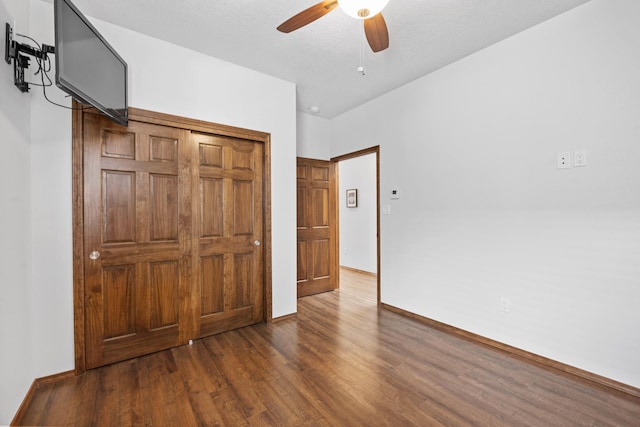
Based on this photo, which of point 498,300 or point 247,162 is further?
point 247,162

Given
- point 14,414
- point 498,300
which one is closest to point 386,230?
point 498,300

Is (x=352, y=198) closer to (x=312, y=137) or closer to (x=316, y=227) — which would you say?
(x=316, y=227)

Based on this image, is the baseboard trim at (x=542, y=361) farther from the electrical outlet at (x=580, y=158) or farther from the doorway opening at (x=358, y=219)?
the doorway opening at (x=358, y=219)

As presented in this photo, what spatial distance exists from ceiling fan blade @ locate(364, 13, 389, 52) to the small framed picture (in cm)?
408

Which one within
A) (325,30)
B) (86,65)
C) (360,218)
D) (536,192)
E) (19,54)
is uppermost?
(325,30)

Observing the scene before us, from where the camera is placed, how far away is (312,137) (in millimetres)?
4402

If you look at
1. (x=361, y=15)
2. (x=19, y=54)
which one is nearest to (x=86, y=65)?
(x=19, y=54)

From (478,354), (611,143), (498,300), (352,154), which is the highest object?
(352,154)

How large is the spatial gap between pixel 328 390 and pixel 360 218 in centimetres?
417

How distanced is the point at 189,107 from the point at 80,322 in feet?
6.65

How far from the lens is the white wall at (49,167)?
1670mm

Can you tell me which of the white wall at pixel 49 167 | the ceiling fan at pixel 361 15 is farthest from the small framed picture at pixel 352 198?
the ceiling fan at pixel 361 15

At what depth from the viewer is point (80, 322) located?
2152 millimetres

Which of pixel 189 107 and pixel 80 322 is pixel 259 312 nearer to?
pixel 80 322
